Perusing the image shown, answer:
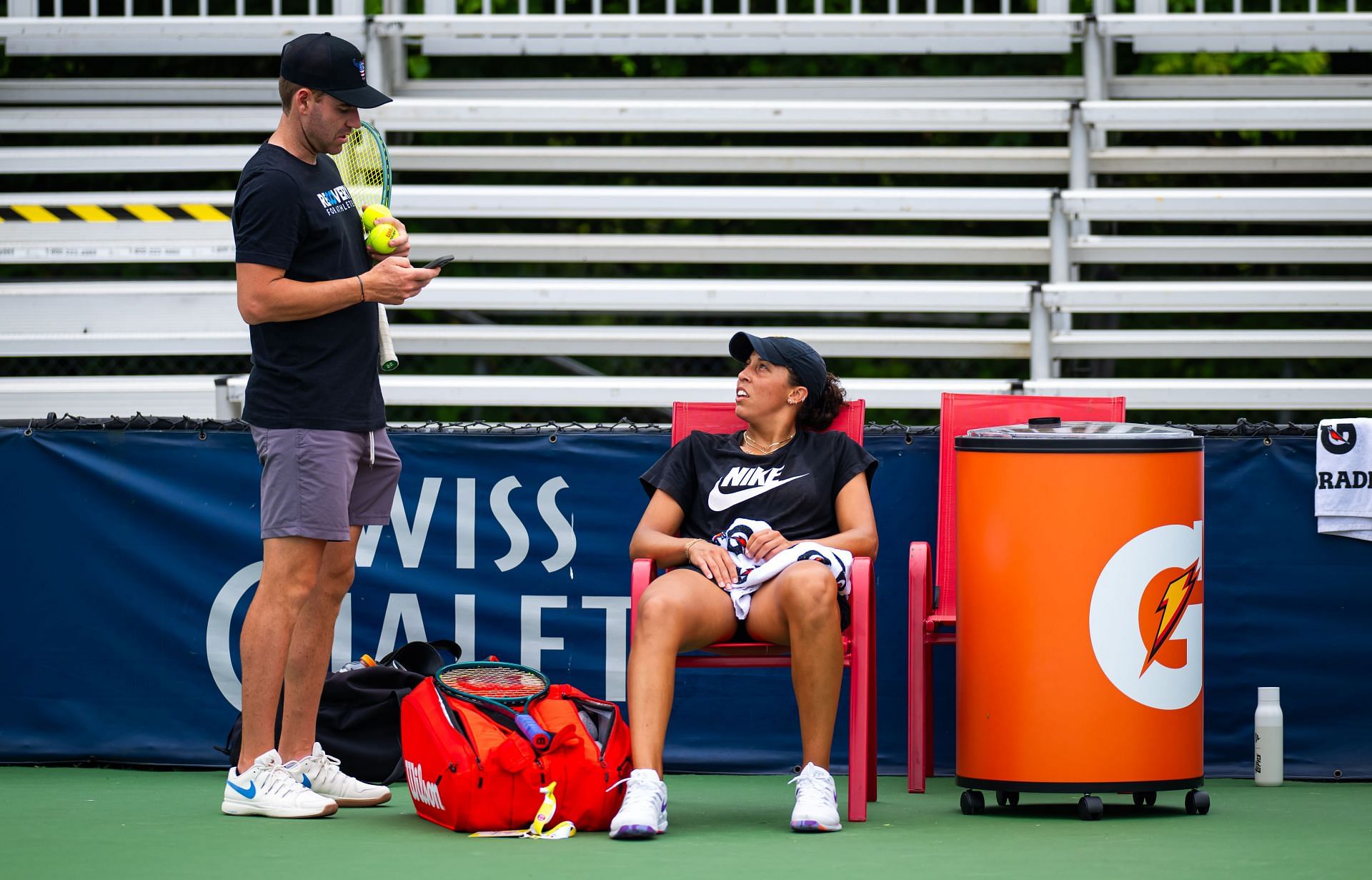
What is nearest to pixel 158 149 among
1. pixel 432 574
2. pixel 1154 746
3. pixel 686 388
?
pixel 686 388

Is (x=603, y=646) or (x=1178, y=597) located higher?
(x=1178, y=597)

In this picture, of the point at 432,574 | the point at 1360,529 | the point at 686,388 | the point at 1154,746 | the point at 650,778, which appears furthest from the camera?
the point at 686,388

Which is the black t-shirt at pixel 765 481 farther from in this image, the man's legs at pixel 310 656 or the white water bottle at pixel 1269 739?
the white water bottle at pixel 1269 739

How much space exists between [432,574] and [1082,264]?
3607mm

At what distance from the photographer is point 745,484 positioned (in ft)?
12.8

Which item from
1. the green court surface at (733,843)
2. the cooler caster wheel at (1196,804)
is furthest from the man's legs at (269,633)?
the cooler caster wheel at (1196,804)

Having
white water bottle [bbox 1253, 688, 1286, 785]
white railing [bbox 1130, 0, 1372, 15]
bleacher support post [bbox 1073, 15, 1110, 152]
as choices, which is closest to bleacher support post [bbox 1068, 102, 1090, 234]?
bleacher support post [bbox 1073, 15, 1110, 152]

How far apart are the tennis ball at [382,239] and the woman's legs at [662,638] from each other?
0.94 metres

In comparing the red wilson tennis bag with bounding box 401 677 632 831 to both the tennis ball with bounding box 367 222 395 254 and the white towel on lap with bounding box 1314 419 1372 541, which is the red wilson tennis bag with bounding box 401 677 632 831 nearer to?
the tennis ball with bounding box 367 222 395 254

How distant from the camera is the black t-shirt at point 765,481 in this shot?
3828 mm

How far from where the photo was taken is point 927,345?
256 inches

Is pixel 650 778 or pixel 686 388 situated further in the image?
pixel 686 388

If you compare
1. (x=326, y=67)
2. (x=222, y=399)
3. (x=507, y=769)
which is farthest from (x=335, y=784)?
(x=222, y=399)

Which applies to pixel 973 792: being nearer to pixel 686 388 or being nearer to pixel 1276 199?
pixel 686 388
